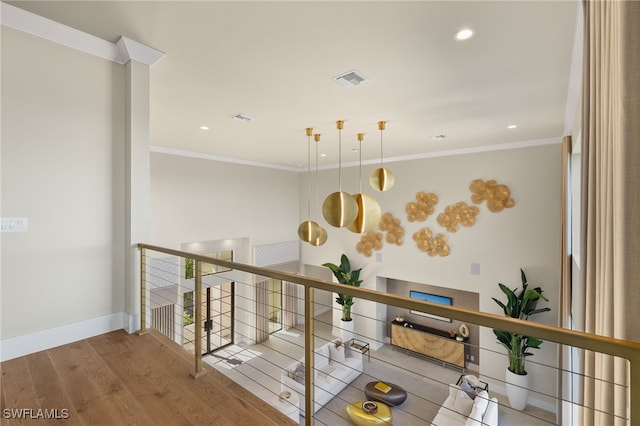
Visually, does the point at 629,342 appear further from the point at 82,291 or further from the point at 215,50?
the point at 82,291

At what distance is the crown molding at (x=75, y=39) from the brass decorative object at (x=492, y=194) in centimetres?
556

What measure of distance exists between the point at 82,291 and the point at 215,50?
205 cm

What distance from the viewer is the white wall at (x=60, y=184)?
6.47 feet

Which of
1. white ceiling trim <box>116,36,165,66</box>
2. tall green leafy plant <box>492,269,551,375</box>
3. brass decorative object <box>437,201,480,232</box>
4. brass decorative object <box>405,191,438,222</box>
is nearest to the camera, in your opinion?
white ceiling trim <box>116,36,165,66</box>

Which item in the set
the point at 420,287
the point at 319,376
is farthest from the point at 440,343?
the point at 319,376

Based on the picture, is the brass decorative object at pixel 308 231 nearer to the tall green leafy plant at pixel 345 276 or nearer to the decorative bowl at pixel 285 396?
the decorative bowl at pixel 285 396

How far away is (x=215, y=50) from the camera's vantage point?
7.36 feet

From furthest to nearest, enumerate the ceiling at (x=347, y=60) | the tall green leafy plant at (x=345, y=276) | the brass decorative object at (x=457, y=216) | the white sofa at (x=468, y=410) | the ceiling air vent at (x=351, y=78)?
the tall green leafy plant at (x=345, y=276) < the brass decorative object at (x=457, y=216) < the white sofa at (x=468, y=410) < the ceiling air vent at (x=351, y=78) < the ceiling at (x=347, y=60)

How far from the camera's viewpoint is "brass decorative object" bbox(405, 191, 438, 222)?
643cm

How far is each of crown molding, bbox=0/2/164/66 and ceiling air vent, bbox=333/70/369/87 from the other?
1.43 m

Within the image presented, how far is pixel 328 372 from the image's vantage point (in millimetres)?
5867

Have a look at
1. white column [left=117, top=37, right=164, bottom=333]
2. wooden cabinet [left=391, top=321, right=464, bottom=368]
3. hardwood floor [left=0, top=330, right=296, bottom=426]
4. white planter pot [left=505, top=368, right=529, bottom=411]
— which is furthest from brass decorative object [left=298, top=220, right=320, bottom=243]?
white planter pot [left=505, top=368, right=529, bottom=411]

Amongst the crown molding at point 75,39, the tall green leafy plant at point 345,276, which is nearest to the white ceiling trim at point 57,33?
the crown molding at point 75,39

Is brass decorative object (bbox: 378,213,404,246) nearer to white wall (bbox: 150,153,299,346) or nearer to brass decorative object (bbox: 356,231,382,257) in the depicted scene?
brass decorative object (bbox: 356,231,382,257)
